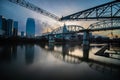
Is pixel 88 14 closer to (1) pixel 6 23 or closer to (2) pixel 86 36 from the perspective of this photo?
(2) pixel 86 36

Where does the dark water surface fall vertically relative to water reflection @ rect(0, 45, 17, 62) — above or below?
below

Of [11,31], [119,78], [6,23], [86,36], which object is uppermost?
[6,23]

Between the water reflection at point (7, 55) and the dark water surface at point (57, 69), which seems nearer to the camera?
the dark water surface at point (57, 69)

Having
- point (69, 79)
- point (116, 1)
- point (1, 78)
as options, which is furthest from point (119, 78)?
point (1, 78)

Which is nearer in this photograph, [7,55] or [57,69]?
[57,69]

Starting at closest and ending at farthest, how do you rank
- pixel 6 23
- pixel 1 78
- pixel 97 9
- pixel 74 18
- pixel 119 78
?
pixel 1 78
pixel 119 78
pixel 97 9
pixel 74 18
pixel 6 23

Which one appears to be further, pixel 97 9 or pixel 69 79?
pixel 97 9

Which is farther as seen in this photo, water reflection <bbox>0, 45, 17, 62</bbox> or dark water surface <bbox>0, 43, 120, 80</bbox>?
water reflection <bbox>0, 45, 17, 62</bbox>

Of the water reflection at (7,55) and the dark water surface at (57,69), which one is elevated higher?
the water reflection at (7,55)

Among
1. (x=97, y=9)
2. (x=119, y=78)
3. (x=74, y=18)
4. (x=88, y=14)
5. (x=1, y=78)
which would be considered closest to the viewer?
(x=1, y=78)

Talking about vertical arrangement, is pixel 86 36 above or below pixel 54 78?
above

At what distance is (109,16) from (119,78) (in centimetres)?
647

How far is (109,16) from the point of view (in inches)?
415

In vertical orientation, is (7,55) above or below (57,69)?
above
